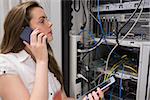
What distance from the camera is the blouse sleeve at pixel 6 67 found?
97 cm

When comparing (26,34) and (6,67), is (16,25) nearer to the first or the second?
(26,34)

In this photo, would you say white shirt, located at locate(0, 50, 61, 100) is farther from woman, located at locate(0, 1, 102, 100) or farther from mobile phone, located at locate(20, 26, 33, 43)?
mobile phone, located at locate(20, 26, 33, 43)

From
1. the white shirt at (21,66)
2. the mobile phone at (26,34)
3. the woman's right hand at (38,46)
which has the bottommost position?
the white shirt at (21,66)

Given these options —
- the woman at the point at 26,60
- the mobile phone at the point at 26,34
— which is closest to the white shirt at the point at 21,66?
the woman at the point at 26,60

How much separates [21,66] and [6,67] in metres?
0.10

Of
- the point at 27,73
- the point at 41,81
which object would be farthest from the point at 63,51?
the point at 41,81

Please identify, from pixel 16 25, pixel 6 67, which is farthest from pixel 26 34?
pixel 6 67

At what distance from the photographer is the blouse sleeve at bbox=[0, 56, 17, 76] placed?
965mm

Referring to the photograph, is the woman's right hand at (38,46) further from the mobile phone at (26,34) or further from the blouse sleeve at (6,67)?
the blouse sleeve at (6,67)

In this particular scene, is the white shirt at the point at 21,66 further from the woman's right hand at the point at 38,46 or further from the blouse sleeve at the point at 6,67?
the woman's right hand at the point at 38,46

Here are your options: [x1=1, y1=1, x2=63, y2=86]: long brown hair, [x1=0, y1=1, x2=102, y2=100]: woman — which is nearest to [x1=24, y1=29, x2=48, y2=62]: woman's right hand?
[x1=0, y1=1, x2=102, y2=100]: woman

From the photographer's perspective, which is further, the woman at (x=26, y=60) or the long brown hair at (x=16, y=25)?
the long brown hair at (x=16, y=25)

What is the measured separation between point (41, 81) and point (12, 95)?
16 cm

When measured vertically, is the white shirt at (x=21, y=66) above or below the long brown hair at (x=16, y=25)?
below
